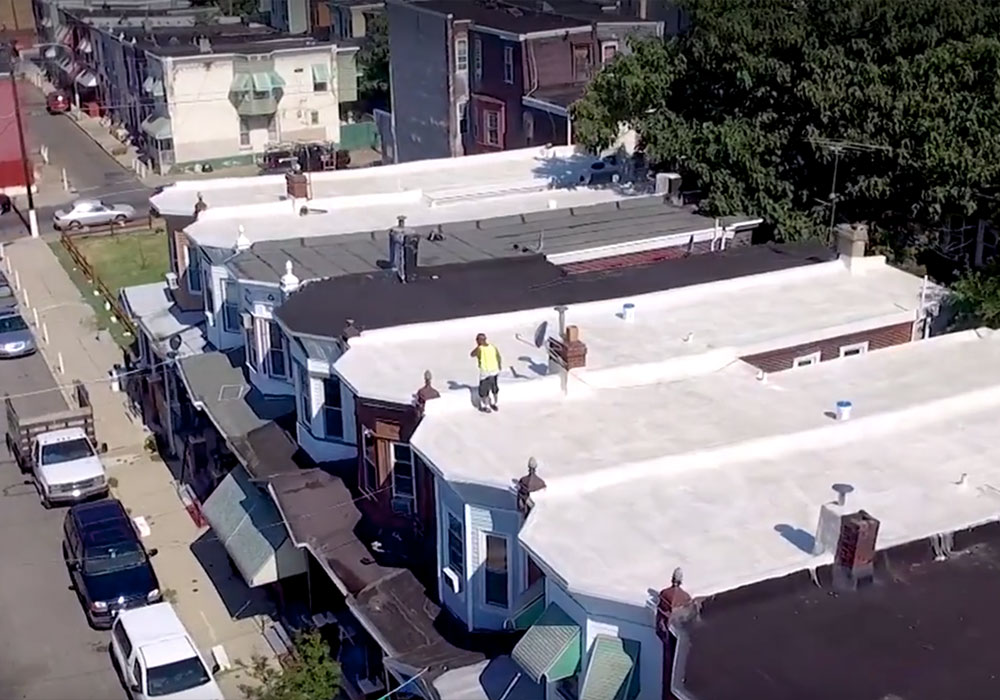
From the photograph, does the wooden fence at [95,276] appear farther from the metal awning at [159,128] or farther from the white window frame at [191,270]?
the metal awning at [159,128]

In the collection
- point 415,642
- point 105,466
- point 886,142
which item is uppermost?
point 886,142

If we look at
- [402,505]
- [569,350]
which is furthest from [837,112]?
[402,505]

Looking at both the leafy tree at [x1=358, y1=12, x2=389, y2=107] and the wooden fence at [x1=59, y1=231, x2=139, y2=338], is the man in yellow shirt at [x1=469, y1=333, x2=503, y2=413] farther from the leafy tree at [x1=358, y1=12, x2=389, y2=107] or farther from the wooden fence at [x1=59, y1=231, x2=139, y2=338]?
the leafy tree at [x1=358, y1=12, x2=389, y2=107]

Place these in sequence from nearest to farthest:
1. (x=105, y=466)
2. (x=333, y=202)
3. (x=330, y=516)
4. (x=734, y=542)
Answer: (x=734, y=542) < (x=330, y=516) < (x=105, y=466) < (x=333, y=202)

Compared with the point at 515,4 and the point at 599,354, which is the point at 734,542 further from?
the point at 515,4

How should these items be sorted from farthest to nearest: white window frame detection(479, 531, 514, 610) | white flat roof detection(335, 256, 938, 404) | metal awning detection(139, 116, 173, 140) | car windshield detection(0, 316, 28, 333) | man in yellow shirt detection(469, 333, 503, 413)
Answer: metal awning detection(139, 116, 173, 140), car windshield detection(0, 316, 28, 333), white flat roof detection(335, 256, 938, 404), man in yellow shirt detection(469, 333, 503, 413), white window frame detection(479, 531, 514, 610)

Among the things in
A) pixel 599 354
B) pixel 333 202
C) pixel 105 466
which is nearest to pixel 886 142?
pixel 599 354

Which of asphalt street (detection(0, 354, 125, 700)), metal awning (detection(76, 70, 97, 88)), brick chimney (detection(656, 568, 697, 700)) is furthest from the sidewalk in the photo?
metal awning (detection(76, 70, 97, 88))
